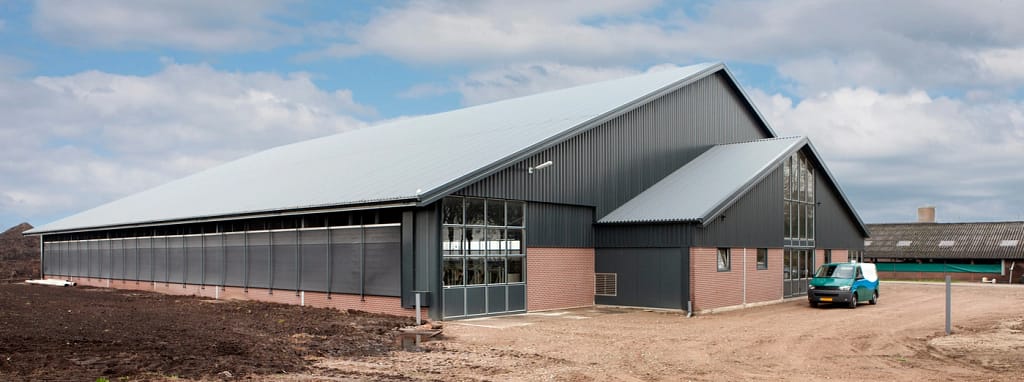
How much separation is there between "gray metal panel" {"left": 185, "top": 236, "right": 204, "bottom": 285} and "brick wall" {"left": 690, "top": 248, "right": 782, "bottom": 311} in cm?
1916

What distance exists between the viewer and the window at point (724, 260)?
92.4 feet

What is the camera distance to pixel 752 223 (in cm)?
3008

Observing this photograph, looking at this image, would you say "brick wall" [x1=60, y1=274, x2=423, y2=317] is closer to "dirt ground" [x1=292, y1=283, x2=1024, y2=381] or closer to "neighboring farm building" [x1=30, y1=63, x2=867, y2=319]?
"neighboring farm building" [x1=30, y1=63, x2=867, y2=319]

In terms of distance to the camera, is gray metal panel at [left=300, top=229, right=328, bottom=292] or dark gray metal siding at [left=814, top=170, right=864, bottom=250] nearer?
gray metal panel at [left=300, top=229, right=328, bottom=292]

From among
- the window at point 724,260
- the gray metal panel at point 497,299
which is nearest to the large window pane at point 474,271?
the gray metal panel at point 497,299

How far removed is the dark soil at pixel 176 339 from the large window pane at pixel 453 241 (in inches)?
86.2

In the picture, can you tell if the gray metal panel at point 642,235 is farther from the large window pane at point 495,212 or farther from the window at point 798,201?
the window at point 798,201

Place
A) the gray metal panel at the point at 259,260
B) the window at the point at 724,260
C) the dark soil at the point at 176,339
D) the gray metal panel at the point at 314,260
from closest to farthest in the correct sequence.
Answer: the dark soil at the point at 176,339 → the gray metal panel at the point at 314,260 → the window at the point at 724,260 → the gray metal panel at the point at 259,260

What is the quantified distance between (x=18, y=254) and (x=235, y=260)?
48915mm

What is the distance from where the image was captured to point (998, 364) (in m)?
15.5

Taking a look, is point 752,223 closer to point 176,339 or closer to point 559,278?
point 559,278

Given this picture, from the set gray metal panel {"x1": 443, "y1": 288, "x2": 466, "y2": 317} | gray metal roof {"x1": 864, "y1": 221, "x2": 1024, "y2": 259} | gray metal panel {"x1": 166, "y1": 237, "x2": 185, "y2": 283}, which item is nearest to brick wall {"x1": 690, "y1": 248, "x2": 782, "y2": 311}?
gray metal panel {"x1": 443, "y1": 288, "x2": 466, "y2": 317}

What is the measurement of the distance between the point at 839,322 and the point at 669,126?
36.8 feet

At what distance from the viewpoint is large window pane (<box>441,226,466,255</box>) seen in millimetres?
23531
